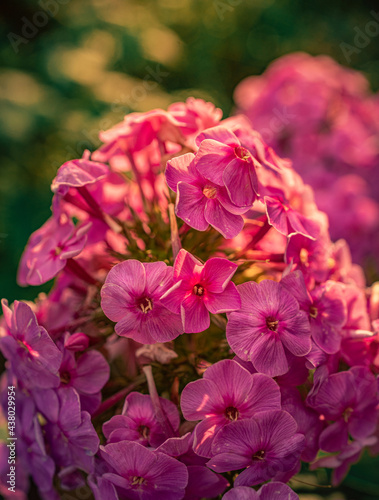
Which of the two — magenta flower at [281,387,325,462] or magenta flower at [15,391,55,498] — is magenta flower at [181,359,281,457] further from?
magenta flower at [15,391,55,498]

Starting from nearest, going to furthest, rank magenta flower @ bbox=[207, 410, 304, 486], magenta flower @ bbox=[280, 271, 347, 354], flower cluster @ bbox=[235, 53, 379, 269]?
magenta flower @ bbox=[207, 410, 304, 486] → magenta flower @ bbox=[280, 271, 347, 354] → flower cluster @ bbox=[235, 53, 379, 269]

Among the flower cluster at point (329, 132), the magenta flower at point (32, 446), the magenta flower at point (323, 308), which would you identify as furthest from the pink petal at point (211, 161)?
the flower cluster at point (329, 132)

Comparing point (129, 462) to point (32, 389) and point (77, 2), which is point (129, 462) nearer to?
point (32, 389)

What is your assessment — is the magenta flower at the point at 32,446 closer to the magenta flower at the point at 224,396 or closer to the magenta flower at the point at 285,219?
the magenta flower at the point at 224,396

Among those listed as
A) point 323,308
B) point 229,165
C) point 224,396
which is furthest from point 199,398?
point 229,165

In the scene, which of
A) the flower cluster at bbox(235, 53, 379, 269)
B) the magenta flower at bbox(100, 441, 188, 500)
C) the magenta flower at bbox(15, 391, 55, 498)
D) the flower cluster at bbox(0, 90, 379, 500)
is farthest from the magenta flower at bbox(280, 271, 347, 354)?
the flower cluster at bbox(235, 53, 379, 269)

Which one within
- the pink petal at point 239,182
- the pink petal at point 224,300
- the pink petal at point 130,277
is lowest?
the pink petal at point 130,277
